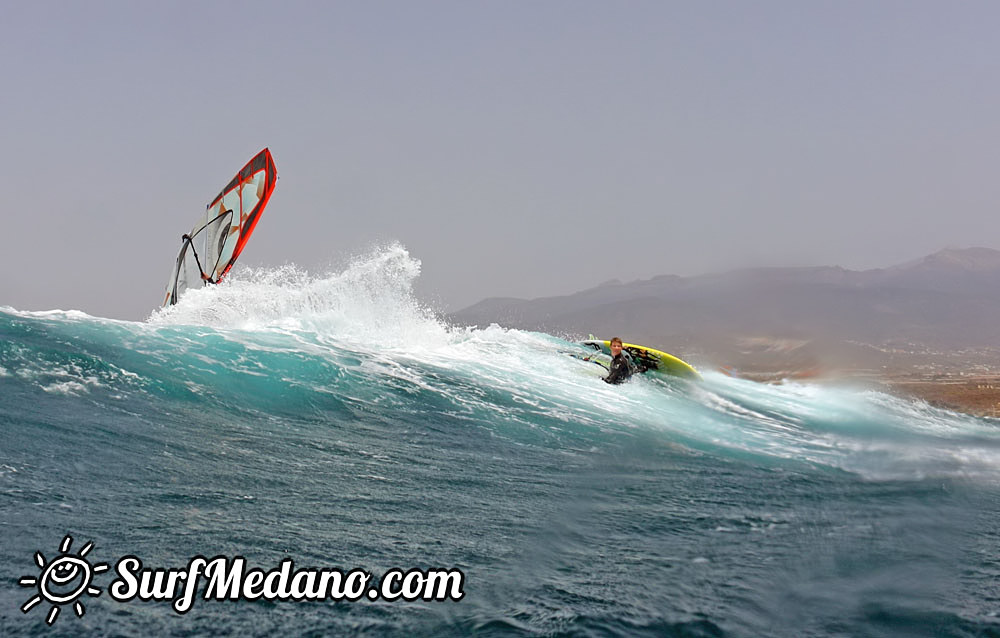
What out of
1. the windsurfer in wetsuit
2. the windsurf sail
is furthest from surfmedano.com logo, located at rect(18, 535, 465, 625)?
the windsurf sail

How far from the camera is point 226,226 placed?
13.2m

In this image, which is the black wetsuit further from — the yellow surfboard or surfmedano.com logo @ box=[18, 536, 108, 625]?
surfmedano.com logo @ box=[18, 536, 108, 625]

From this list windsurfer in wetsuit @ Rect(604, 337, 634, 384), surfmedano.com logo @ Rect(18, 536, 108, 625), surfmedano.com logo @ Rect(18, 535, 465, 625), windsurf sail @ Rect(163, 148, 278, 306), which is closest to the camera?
surfmedano.com logo @ Rect(18, 536, 108, 625)

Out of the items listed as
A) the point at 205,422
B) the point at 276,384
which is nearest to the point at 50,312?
the point at 276,384

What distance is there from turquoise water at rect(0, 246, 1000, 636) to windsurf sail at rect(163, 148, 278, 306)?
342 cm

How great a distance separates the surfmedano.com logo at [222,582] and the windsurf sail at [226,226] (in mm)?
10395

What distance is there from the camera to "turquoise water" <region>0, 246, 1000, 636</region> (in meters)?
2.73

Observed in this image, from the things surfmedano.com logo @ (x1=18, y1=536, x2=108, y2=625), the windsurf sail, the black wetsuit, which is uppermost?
the windsurf sail

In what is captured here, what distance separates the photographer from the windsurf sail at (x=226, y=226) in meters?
12.5

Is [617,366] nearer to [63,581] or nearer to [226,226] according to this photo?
[226,226]

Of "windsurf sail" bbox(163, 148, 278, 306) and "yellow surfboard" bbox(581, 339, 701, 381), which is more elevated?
"windsurf sail" bbox(163, 148, 278, 306)

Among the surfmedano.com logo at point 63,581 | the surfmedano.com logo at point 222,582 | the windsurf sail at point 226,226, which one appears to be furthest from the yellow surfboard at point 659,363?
the surfmedano.com logo at point 63,581

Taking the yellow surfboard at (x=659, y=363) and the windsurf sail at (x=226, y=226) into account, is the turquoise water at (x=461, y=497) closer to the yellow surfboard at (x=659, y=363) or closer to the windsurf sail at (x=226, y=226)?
the yellow surfboard at (x=659, y=363)

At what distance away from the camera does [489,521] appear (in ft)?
13.1
